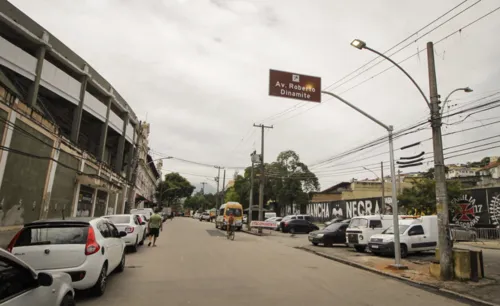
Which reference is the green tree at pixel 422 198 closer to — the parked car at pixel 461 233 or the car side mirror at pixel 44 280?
the parked car at pixel 461 233

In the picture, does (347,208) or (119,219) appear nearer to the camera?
(119,219)

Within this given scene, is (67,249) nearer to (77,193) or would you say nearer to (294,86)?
(294,86)

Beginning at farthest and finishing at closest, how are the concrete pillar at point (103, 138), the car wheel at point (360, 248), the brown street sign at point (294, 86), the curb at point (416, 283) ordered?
the concrete pillar at point (103, 138) → the car wheel at point (360, 248) → the brown street sign at point (294, 86) → the curb at point (416, 283)

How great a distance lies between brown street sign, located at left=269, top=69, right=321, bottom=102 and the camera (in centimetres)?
1065

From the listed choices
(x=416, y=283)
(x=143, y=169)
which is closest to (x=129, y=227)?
(x=416, y=283)

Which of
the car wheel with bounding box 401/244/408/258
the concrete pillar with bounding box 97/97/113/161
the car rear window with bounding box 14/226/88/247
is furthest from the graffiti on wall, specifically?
the car rear window with bounding box 14/226/88/247

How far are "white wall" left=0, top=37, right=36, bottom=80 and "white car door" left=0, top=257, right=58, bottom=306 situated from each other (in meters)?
18.2

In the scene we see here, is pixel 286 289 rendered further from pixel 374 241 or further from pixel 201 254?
pixel 374 241

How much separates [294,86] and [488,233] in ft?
88.7

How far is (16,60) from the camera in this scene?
1850 centimetres

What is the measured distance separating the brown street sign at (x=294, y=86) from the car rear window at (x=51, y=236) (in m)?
6.41

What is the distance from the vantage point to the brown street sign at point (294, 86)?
34.9 feet

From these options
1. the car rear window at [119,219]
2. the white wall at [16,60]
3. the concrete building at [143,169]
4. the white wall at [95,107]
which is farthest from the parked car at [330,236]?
the concrete building at [143,169]

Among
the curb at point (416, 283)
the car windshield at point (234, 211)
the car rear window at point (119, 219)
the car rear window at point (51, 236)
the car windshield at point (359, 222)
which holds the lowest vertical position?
the curb at point (416, 283)
